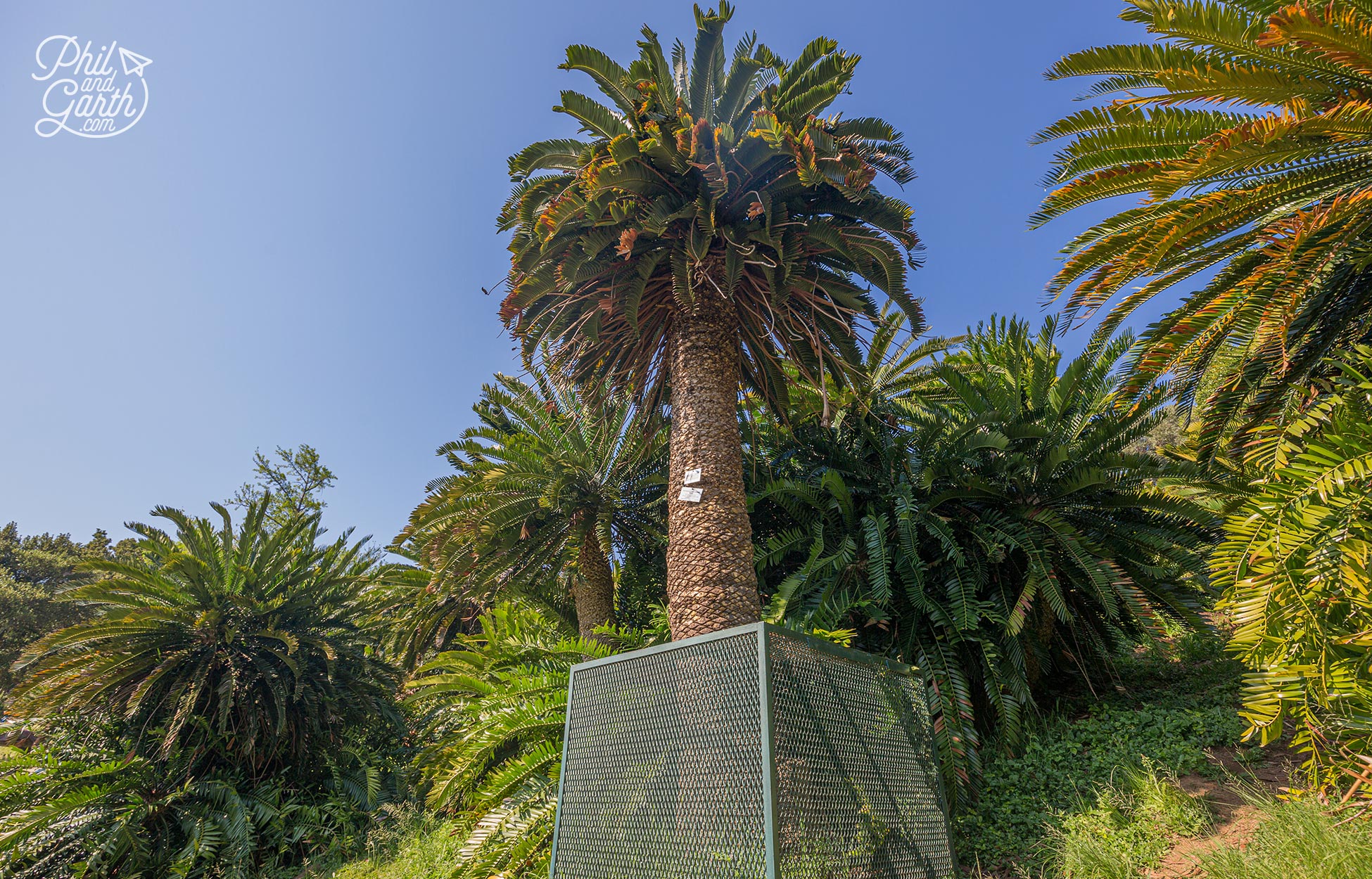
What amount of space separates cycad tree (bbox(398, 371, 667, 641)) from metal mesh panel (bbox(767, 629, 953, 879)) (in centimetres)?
469

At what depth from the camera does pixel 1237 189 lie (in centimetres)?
427

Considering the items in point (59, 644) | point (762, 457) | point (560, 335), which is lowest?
point (59, 644)

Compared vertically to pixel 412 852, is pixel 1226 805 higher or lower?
higher

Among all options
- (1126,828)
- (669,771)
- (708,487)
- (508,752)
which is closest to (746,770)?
(669,771)

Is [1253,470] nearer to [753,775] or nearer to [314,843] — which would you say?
[753,775]

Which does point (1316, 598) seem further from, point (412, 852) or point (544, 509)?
point (412, 852)

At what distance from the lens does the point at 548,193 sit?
19.2ft

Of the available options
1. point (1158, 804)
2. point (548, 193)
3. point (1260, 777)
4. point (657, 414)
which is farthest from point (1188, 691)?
point (548, 193)

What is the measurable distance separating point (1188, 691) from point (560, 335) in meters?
7.06

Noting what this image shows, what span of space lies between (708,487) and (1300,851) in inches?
142

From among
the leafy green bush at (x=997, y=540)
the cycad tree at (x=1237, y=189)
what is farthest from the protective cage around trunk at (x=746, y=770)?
the cycad tree at (x=1237, y=189)

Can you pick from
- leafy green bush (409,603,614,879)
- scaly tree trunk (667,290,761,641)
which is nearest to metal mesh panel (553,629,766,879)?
scaly tree trunk (667,290,761,641)

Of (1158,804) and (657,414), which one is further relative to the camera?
→ (657,414)

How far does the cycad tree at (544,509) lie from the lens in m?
8.04
